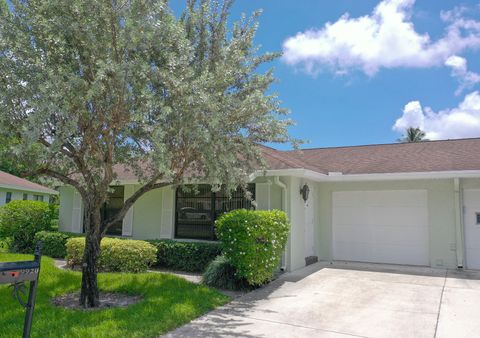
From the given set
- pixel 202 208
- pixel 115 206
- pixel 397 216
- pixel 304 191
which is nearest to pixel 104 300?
pixel 202 208

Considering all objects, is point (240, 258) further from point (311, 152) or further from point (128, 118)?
point (311, 152)

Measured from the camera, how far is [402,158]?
11844 millimetres

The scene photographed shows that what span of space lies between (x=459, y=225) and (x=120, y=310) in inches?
344

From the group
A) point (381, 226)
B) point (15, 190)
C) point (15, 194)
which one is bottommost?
point (381, 226)

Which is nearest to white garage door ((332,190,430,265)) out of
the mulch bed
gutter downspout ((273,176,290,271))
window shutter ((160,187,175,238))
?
gutter downspout ((273,176,290,271))

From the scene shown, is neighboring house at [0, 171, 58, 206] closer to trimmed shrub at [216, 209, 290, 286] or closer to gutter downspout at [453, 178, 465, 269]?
trimmed shrub at [216, 209, 290, 286]

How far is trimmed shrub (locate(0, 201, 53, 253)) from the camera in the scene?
12797 mm

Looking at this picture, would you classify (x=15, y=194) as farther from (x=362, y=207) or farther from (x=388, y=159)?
(x=388, y=159)

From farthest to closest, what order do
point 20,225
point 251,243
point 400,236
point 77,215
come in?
point 77,215, point 20,225, point 400,236, point 251,243

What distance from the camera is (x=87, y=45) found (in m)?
5.58

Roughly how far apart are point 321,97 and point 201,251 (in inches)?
357

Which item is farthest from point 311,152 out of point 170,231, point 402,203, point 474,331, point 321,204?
point 474,331

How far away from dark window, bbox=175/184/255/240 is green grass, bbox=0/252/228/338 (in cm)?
270

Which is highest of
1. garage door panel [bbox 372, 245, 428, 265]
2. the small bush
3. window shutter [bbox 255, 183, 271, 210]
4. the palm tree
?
the palm tree
